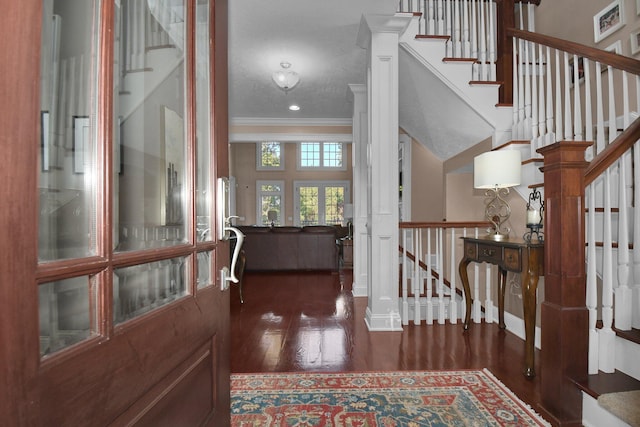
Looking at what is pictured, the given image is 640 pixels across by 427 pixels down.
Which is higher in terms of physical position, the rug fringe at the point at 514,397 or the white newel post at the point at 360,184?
the white newel post at the point at 360,184

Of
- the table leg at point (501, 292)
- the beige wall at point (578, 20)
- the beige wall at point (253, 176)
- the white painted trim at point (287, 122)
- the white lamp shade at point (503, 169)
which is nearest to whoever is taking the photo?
the white lamp shade at point (503, 169)

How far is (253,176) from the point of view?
1124cm

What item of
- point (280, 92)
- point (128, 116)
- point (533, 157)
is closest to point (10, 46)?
point (128, 116)

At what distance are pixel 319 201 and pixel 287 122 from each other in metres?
5.13

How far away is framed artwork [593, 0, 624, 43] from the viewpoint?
2639 millimetres

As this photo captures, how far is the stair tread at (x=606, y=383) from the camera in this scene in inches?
60.2

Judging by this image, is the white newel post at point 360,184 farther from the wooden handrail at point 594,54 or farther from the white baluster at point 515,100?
the wooden handrail at point 594,54

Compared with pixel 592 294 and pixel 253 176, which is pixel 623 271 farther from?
pixel 253 176

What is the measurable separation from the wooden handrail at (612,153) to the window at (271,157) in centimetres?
1000

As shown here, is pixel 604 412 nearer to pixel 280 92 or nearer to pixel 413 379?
pixel 413 379

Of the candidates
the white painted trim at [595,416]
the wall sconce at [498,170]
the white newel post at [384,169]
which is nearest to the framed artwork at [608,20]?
the wall sconce at [498,170]

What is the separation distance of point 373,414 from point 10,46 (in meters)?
1.90

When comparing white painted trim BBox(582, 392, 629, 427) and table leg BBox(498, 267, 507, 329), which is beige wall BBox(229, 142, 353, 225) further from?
white painted trim BBox(582, 392, 629, 427)

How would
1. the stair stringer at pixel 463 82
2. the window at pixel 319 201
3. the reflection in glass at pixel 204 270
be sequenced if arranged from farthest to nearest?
1. the window at pixel 319 201
2. the stair stringer at pixel 463 82
3. the reflection in glass at pixel 204 270
